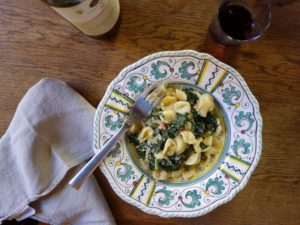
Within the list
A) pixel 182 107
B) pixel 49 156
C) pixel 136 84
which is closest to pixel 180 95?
pixel 182 107

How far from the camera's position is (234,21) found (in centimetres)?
93

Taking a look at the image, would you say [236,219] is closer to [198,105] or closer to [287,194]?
[287,194]

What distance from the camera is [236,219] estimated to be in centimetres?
100

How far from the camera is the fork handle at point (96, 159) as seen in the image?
2.77ft

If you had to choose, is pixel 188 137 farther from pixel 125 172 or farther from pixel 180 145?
pixel 125 172

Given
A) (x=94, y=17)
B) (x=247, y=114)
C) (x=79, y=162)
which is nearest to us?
(x=94, y=17)

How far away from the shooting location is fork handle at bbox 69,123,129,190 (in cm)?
84

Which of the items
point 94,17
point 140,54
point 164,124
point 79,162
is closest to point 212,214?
point 164,124

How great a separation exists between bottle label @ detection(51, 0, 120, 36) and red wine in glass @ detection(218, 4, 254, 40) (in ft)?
1.10

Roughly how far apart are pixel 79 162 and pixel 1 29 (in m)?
0.52

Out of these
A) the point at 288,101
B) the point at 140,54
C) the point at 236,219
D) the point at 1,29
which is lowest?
the point at 236,219

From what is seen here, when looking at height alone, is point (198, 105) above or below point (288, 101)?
above

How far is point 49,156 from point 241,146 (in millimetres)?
613

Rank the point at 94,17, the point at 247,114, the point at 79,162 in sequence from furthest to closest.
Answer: the point at 79,162 < the point at 247,114 < the point at 94,17
